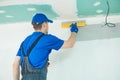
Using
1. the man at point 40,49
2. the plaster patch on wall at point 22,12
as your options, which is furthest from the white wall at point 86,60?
the man at point 40,49

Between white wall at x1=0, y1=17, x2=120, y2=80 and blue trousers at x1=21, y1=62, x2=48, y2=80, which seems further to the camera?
white wall at x1=0, y1=17, x2=120, y2=80

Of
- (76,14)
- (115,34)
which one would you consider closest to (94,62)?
(115,34)

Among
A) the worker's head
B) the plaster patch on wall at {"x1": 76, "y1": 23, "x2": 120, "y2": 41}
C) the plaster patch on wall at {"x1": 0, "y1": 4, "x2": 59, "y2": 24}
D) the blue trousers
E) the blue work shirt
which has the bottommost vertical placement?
the blue trousers

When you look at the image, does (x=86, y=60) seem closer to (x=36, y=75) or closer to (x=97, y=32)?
(x=97, y=32)

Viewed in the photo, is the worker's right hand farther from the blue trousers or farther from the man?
the blue trousers

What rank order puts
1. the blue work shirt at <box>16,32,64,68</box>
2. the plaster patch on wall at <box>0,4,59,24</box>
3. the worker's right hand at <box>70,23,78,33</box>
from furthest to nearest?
the worker's right hand at <box>70,23,78,33</box>, the plaster patch on wall at <box>0,4,59,24</box>, the blue work shirt at <box>16,32,64,68</box>

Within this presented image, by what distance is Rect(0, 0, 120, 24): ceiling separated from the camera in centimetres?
250

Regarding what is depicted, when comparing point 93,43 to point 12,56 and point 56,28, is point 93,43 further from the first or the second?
point 12,56

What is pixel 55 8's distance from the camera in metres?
2.64

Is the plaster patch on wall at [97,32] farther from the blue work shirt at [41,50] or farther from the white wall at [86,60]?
the blue work shirt at [41,50]

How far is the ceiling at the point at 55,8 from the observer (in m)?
2.50

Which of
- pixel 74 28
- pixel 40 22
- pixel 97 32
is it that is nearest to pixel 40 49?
pixel 40 22

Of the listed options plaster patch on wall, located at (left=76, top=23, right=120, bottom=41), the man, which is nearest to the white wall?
plaster patch on wall, located at (left=76, top=23, right=120, bottom=41)

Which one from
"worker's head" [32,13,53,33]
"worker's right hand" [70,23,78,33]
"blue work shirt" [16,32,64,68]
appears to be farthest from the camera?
"worker's right hand" [70,23,78,33]
